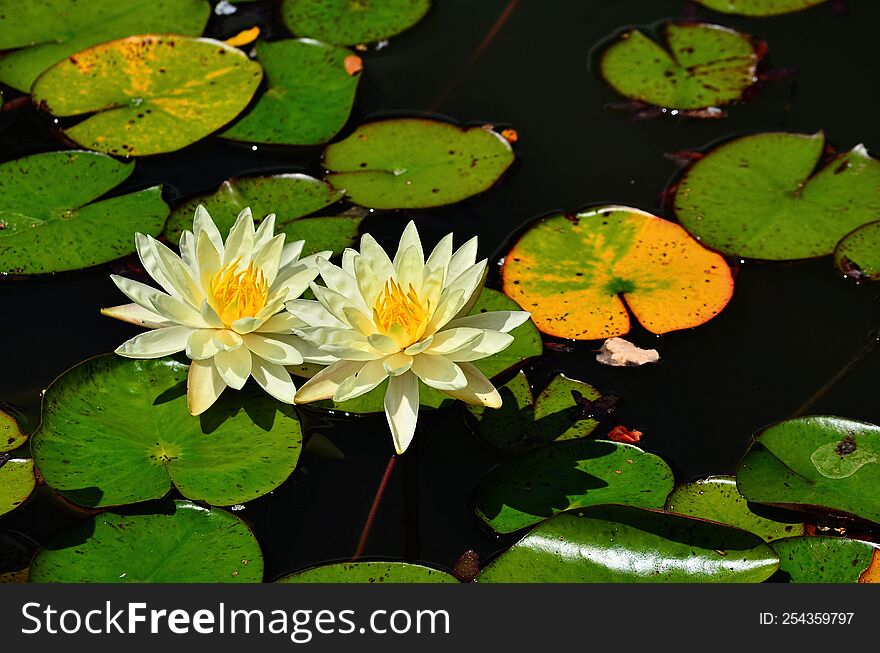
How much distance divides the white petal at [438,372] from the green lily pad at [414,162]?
1.26 meters

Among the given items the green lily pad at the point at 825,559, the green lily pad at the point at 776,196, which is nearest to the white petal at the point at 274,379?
the green lily pad at the point at 825,559

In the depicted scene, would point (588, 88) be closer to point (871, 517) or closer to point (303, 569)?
point (871, 517)

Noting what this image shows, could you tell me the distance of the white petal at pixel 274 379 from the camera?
280 cm

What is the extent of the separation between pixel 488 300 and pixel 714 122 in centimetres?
170

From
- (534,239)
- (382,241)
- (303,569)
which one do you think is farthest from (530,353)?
(303,569)

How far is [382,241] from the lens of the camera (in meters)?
3.66

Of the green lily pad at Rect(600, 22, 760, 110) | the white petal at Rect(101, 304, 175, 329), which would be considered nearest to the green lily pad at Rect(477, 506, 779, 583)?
the white petal at Rect(101, 304, 175, 329)

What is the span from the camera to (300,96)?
420 cm

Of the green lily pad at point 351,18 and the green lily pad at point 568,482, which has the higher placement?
the green lily pad at point 351,18

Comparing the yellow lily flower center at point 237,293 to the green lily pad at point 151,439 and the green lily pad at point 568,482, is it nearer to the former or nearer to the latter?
the green lily pad at point 151,439

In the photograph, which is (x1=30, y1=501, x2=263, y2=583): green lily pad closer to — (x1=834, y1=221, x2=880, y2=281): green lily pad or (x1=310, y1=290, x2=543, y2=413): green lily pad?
(x1=310, y1=290, x2=543, y2=413): green lily pad

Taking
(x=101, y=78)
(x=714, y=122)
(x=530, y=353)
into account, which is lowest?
(x=530, y=353)

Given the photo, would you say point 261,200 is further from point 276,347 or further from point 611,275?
point 611,275

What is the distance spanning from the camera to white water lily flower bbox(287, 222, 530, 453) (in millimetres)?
2559
